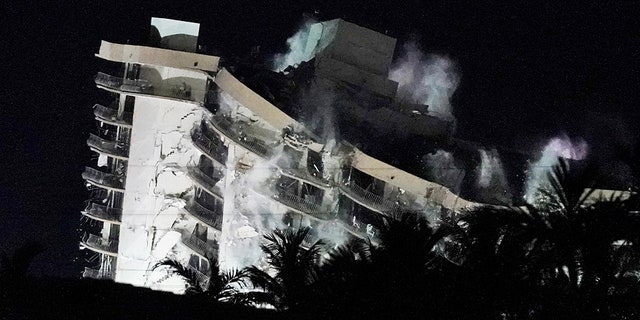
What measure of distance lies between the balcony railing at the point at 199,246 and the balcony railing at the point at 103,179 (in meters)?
4.96

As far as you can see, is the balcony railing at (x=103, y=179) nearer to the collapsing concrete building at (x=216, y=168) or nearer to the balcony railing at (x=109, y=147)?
the collapsing concrete building at (x=216, y=168)

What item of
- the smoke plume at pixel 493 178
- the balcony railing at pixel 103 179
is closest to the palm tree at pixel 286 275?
the smoke plume at pixel 493 178

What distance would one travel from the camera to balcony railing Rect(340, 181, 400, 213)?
53656mm

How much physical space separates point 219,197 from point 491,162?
17.4 m

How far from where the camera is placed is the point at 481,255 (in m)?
22.6

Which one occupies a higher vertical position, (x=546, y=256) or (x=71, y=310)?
(x=546, y=256)

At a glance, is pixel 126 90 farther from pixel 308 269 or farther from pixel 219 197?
pixel 308 269

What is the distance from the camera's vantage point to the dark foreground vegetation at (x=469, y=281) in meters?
18.8

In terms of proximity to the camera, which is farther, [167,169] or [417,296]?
[167,169]

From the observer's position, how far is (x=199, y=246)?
186ft

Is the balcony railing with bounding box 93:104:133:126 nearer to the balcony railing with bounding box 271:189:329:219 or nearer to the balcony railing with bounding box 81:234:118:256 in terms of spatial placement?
the balcony railing with bounding box 81:234:118:256

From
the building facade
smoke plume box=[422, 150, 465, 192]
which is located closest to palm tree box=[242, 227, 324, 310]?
the building facade

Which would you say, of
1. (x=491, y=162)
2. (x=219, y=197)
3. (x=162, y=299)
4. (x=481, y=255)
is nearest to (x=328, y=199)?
(x=219, y=197)

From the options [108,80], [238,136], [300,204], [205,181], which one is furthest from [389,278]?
[108,80]
